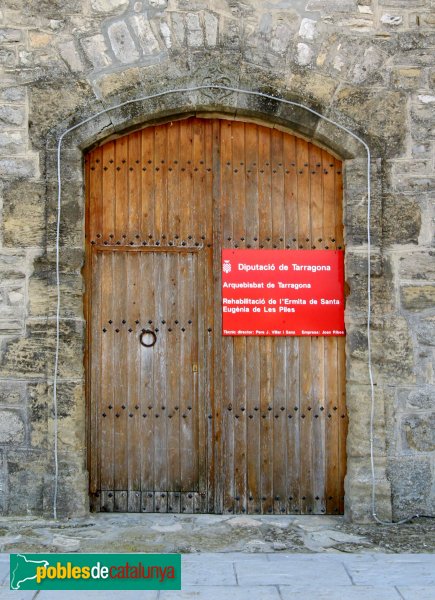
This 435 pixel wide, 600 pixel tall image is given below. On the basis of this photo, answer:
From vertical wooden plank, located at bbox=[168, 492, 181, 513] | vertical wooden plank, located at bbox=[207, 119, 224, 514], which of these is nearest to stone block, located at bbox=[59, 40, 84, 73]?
vertical wooden plank, located at bbox=[207, 119, 224, 514]

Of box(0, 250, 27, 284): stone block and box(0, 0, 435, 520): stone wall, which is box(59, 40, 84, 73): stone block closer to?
box(0, 0, 435, 520): stone wall

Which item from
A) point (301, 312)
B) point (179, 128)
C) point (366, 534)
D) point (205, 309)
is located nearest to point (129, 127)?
point (179, 128)

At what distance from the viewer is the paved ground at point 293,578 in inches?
142

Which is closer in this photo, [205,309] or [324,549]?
[324,549]

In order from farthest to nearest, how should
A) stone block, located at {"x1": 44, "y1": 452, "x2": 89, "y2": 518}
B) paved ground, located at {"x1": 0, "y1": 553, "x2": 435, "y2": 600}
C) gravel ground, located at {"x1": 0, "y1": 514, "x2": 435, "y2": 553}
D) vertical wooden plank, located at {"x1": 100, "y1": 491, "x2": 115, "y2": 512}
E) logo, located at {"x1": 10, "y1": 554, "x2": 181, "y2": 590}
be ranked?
1. vertical wooden plank, located at {"x1": 100, "y1": 491, "x2": 115, "y2": 512}
2. stone block, located at {"x1": 44, "y1": 452, "x2": 89, "y2": 518}
3. gravel ground, located at {"x1": 0, "y1": 514, "x2": 435, "y2": 553}
4. logo, located at {"x1": 10, "y1": 554, "x2": 181, "y2": 590}
5. paved ground, located at {"x1": 0, "y1": 553, "x2": 435, "y2": 600}

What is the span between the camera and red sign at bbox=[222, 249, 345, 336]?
5090mm

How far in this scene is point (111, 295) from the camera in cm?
510

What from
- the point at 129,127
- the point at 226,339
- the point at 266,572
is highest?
the point at 129,127

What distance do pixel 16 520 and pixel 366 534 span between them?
221cm

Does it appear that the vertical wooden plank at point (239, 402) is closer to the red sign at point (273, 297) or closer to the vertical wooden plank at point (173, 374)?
the red sign at point (273, 297)

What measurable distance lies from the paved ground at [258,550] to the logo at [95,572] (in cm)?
7

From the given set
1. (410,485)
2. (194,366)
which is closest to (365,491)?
(410,485)

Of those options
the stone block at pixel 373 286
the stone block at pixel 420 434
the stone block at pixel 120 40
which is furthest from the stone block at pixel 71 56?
the stone block at pixel 420 434

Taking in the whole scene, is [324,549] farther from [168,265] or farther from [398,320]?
[168,265]
